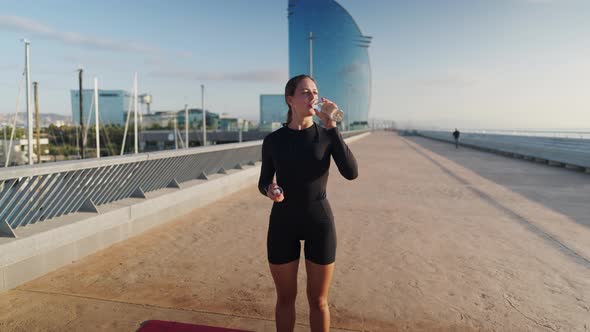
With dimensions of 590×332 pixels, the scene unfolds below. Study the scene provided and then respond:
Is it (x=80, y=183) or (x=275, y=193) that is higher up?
(x=275, y=193)

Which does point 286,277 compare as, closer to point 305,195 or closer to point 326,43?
point 305,195

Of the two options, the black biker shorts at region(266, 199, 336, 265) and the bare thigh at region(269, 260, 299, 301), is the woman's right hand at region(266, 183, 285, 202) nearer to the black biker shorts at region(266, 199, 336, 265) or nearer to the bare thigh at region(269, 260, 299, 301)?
the black biker shorts at region(266, 199, 336, 265)

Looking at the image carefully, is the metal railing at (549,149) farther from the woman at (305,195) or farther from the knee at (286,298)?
the knee at (286,298)

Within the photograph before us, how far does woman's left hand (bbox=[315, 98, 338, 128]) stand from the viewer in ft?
7.34

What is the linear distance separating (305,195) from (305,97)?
1.87ft

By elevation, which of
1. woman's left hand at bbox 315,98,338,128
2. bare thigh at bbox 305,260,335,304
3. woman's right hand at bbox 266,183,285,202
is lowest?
bare thigh at bbox 305,260,335,304

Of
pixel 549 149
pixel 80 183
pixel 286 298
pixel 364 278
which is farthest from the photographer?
pixel 549 149

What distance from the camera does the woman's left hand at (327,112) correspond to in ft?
7.34

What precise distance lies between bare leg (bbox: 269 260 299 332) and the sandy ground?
680mm

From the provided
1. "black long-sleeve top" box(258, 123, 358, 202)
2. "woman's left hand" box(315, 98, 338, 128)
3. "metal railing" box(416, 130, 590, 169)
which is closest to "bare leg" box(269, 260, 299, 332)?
"black long-sleeve top" box(258, 123, 358, 202)

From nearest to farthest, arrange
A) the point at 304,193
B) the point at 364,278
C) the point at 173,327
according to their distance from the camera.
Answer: the point at 304,193 → the point at 173,327 → the point at 364,278

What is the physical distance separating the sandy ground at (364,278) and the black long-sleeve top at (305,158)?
1346 millimetres

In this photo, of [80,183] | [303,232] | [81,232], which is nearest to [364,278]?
[303,232]

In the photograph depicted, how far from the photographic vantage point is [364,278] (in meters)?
4.14
